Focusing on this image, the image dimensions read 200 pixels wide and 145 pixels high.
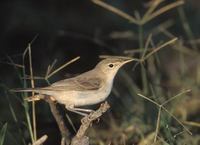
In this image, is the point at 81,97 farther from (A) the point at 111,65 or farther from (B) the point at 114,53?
(B) the point at 114,53

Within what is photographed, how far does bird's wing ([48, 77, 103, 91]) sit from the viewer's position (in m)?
6.71

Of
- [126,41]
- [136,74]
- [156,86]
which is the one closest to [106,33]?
[126,41]

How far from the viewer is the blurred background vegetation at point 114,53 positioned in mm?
8070

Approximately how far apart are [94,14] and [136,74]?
1603 mm

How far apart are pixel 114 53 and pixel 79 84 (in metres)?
3.02

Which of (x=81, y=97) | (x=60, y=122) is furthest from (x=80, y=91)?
(x=60, y=122)

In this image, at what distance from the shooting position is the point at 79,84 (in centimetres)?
686

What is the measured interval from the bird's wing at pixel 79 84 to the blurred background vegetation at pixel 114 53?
2.42 ft

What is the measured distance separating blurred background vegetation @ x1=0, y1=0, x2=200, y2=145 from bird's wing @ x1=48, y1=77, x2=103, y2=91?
737 mm

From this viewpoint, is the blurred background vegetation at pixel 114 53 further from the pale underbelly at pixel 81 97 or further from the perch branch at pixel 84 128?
the perch branch at pixel 84 128

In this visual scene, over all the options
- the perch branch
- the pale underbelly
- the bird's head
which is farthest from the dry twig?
the bird's head

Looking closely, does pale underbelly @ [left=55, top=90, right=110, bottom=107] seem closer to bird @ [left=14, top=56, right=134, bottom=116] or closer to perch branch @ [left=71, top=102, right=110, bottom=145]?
bird @ [left=14, top=56, right=134, bottom=116]

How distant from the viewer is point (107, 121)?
851 centimetres

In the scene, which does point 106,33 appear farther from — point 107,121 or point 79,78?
point 79,78
